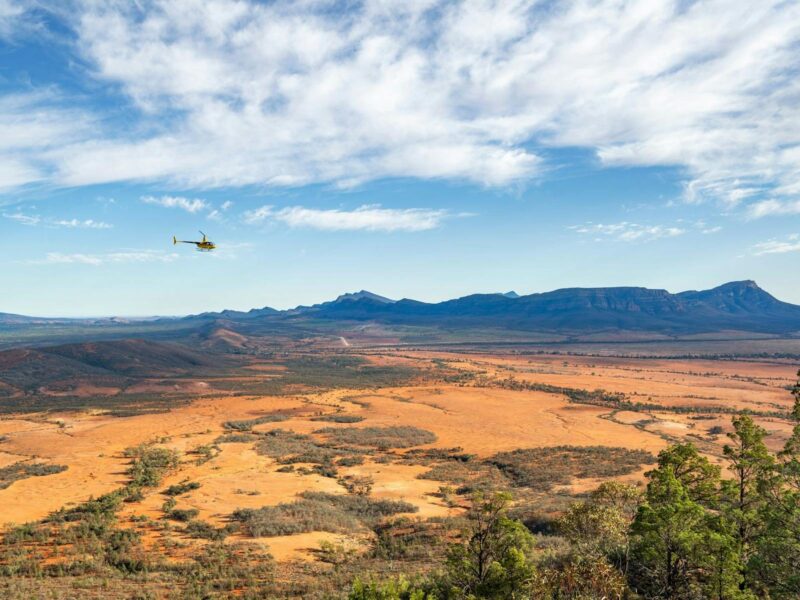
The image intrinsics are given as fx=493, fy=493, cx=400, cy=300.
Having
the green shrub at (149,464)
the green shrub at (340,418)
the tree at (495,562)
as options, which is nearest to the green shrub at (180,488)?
the green shrub at (149,464)

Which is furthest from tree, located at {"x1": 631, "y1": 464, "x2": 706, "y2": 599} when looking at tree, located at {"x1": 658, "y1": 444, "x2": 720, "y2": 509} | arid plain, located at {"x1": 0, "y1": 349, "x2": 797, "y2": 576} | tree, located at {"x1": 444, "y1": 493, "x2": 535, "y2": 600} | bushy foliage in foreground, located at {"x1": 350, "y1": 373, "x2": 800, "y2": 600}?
arid plain, located at {"x1": 0, "y1": 349, "x2": 797, "y2": 576}

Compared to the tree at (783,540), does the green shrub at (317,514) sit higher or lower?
lower

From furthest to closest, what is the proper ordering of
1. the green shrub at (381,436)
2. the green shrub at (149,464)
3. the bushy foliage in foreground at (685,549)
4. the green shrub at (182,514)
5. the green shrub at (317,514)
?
the green shrub at (381,436), the green shrub at (149,464), the green shrub at (182,514), the green shrub at (317,514), the bushy foliage in foreground at (685,549)

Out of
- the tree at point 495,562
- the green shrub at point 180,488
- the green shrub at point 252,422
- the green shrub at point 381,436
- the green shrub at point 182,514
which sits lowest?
the green shrub at point 252,422

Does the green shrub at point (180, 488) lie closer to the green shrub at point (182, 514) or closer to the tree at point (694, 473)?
the green shrub at point (182, 514)

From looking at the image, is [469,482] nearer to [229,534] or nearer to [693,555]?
[229,534]

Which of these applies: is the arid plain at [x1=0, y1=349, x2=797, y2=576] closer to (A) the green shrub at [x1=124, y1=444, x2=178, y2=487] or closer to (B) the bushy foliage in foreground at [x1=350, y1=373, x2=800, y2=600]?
(A) the green shrub at [x1=124, y1=444, x2=178, y2=487]

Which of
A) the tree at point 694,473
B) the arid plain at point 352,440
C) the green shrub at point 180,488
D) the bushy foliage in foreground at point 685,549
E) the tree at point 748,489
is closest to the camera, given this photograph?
the bushy foliage in foreground at point 685,549

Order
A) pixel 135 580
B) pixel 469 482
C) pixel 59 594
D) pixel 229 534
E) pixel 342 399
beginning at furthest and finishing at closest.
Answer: pixel 342 399, pixel 469 482, pixel 229 534, pixel 135 580, pixel 59 594

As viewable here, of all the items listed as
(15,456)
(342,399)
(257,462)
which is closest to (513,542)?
(257,462)
